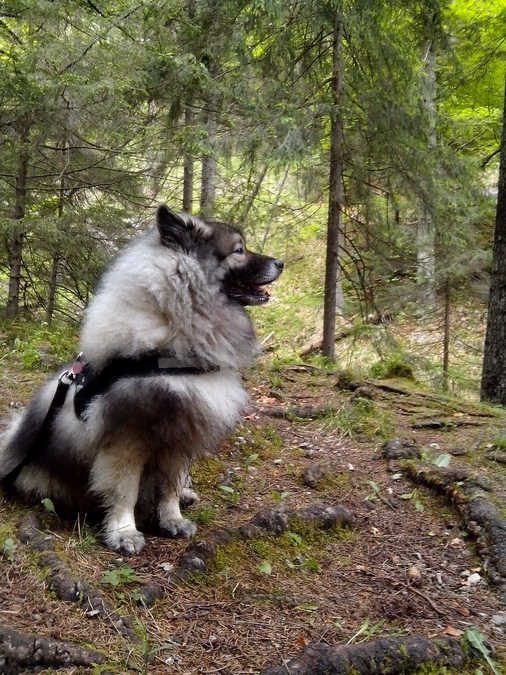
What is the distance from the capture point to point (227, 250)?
304 centimetres

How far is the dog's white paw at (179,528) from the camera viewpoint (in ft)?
9.66

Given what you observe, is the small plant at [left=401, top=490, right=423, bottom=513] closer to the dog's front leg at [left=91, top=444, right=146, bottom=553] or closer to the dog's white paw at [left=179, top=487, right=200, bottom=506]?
the dog's white paw at [left=179, top=487, right=200, bottom=506]

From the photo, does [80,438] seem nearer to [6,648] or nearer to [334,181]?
[6,648]

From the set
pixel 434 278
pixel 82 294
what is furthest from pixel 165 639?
pixel 434 278

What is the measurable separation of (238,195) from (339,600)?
624 centimetres

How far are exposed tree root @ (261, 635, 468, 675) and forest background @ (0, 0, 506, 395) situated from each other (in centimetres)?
420

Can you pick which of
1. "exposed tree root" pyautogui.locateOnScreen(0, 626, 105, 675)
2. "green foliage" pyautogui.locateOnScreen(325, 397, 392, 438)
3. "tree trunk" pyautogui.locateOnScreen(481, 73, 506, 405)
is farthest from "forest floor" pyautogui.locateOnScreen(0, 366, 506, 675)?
"tree trunk" pyautogui.locateOnScreen(481, 73, 506, 405)

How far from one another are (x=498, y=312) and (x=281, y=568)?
4.61 metres

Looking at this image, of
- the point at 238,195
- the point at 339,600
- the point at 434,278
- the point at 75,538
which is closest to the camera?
the point at 339,600

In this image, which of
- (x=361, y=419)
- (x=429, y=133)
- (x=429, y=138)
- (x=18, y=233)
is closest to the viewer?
(x=361, y=419)

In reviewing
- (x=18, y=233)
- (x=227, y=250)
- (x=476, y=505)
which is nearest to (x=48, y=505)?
(x=227, y=250)

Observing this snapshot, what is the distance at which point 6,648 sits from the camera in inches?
68.3

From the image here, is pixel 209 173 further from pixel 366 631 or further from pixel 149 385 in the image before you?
pixel 366 631

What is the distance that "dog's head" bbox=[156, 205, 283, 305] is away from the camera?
113 inches
